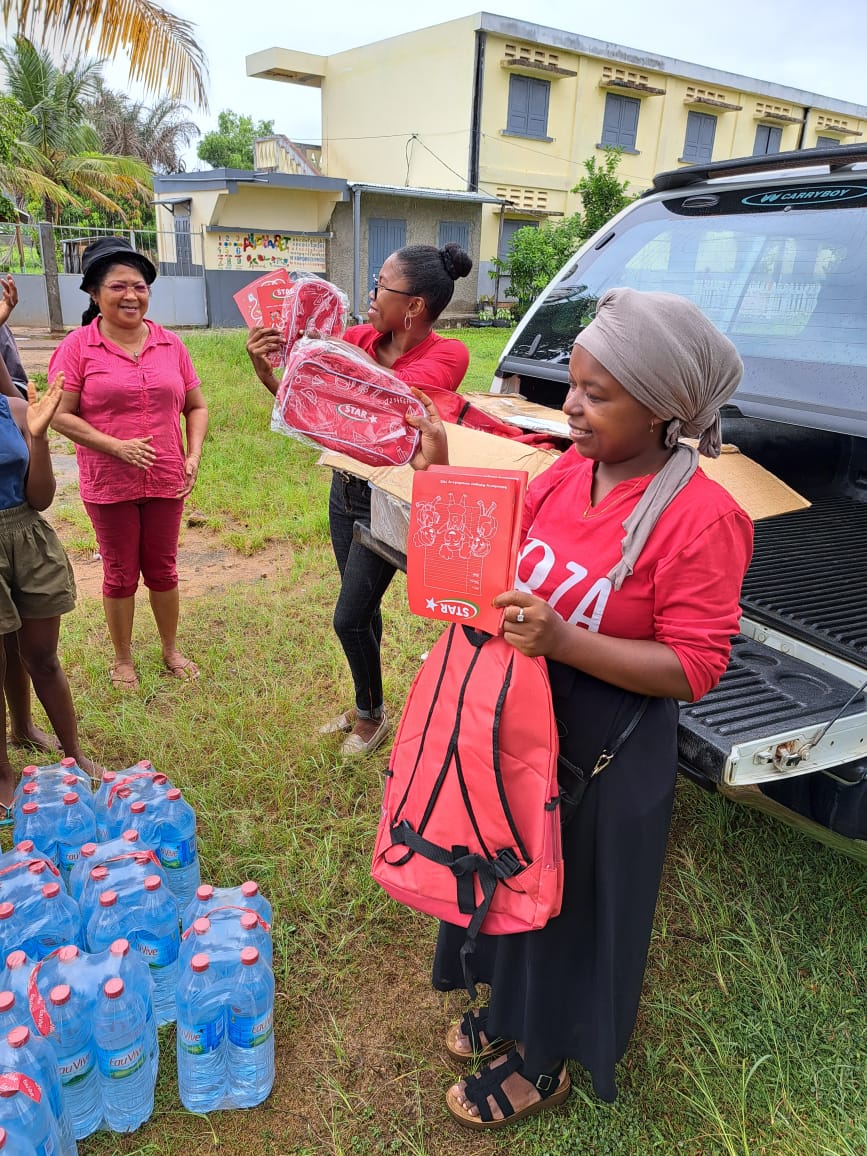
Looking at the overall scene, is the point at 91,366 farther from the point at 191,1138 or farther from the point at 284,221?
the point at 284,221

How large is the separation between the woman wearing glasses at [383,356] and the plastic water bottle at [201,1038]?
145cm

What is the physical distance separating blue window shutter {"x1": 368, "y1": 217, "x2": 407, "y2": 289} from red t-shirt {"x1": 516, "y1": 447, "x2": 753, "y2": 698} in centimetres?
2102

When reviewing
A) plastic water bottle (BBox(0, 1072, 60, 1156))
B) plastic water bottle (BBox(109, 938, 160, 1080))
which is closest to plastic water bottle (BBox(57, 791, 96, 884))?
plastic water bottle (BBox(109, 938, 160, 1080))

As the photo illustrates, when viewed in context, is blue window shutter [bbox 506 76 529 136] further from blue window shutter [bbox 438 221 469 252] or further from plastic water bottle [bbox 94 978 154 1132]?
plastic water bottle [bbox 94 978 154 1132]

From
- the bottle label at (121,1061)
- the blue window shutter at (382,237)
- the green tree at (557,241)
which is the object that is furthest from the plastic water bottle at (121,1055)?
the blue window shutter at (382,237)

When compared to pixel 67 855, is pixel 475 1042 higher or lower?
lower

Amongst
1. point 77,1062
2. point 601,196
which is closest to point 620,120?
point 601,196

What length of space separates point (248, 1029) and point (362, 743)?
1.52 m

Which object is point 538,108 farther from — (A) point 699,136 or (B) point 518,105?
(A) point 699,136

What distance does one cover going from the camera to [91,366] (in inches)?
142

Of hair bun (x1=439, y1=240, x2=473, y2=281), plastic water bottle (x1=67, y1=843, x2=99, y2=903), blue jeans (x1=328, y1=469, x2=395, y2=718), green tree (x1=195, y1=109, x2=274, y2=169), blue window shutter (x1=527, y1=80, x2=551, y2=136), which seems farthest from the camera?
green tree (x1=195, y1=109, x2=274, y2=169)

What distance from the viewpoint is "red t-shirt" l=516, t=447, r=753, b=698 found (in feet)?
4.83

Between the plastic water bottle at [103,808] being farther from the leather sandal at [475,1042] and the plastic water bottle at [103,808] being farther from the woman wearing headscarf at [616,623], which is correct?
the woman wearing headscarf at [616,623]

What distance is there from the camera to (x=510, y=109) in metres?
22.1
